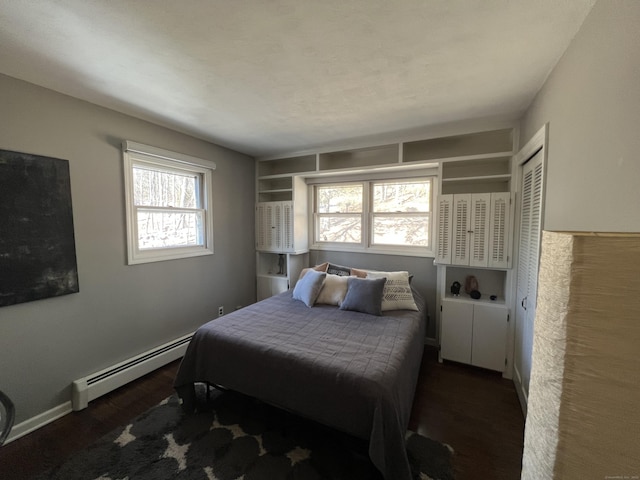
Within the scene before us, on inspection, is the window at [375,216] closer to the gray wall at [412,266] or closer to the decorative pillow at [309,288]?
the gray wall at [412,266]

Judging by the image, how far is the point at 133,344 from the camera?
253cm

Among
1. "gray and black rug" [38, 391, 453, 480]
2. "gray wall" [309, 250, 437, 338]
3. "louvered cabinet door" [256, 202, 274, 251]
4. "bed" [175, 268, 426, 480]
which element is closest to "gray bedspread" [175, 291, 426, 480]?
"bed" [175, 268, 426, 480]

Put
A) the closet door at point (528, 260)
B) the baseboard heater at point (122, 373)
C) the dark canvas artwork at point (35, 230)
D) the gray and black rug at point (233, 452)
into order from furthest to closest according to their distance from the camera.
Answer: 1. the baseboard heater at point (122, 373)
2. the closet door at point (528, 260)
3. the dark canvas artwork at point (35, 230)
4. the gray and black rug at point (233, 452)

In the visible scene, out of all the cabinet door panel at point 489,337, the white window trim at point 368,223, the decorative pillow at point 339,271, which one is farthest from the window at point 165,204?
the cabinet door panel at point 489,337

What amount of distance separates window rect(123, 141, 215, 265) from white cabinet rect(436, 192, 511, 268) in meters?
2.77

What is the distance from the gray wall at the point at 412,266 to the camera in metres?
3.16

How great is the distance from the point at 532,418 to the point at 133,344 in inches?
122

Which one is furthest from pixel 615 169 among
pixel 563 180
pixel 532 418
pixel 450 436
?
pixel 450 436

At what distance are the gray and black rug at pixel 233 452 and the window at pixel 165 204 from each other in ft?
4.86

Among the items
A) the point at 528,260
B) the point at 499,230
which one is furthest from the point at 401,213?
the point at 528,260

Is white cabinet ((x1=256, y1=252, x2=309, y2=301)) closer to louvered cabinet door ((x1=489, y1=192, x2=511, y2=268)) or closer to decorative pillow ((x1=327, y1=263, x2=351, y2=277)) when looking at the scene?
decorative pillow ((x1=327, y1=263, x2=351, y2=277))

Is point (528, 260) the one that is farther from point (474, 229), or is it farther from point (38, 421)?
point (38, 421)

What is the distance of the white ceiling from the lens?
1.21m

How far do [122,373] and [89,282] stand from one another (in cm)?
89
